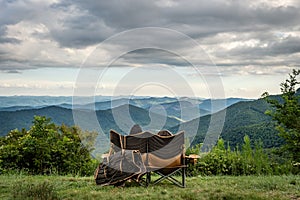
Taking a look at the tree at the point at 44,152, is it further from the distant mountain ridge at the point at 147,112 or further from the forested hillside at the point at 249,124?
the forested hillside at the point at 249,124

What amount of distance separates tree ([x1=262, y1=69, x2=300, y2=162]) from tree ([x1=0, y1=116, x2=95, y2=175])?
4.74m

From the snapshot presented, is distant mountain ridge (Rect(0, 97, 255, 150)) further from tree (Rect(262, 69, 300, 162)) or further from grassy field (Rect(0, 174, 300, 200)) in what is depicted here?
tree (Rect(262, 69, 300, 162))

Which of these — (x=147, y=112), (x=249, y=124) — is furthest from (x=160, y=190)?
(x=249, y=124)

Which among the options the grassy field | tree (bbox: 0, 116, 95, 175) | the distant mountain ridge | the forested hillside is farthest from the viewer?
the forested hillside

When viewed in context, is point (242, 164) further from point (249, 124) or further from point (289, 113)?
point (249, 124)

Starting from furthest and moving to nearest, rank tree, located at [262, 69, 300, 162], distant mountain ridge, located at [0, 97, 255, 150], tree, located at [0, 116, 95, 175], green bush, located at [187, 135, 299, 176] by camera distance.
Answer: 1. tree, located at [262, 69, 300, 162]
2. green bush, located at [187, 135, 299, 176]
3. tree, located at [0, 116, 95, 175]
4. distant mountain ridge, located at [0, 97, 255, 150]

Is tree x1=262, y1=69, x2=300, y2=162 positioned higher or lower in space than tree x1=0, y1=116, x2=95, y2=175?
higher

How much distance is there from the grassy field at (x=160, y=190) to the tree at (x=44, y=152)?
70.6 inches

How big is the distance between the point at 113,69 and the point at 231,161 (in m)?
3.64

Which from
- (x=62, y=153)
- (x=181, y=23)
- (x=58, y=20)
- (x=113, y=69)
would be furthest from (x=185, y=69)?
(x=58, y=20)

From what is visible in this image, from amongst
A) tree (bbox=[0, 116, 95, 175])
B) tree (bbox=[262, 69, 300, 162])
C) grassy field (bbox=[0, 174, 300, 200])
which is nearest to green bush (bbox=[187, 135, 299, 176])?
tree (bbox=[262, 69, 300, 162])

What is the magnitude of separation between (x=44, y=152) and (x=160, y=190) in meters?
3.66

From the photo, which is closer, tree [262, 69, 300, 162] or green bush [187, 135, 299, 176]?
green bush [187, 135, 299, 176]

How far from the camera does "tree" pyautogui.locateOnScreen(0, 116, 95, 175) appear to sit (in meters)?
8.16
